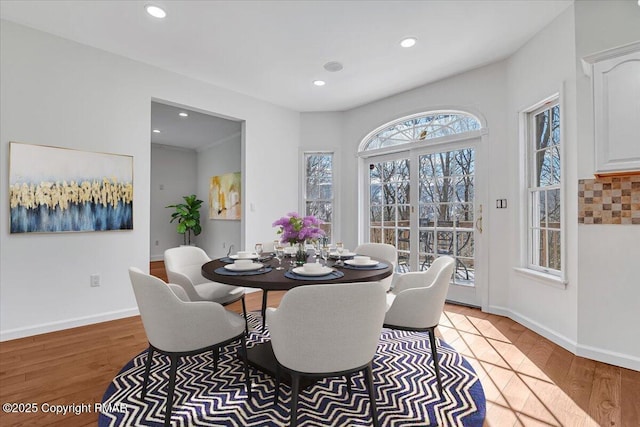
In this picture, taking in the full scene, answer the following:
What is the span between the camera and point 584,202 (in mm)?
2434

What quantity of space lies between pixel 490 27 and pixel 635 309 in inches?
100

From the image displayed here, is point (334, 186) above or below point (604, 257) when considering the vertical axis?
above

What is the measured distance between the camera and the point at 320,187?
5039 mm

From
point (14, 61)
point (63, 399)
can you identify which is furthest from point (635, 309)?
point (14, 61)

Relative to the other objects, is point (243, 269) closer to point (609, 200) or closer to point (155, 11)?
point (155, 11)

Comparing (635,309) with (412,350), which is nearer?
(635,309)

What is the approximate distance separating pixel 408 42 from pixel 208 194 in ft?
18.5

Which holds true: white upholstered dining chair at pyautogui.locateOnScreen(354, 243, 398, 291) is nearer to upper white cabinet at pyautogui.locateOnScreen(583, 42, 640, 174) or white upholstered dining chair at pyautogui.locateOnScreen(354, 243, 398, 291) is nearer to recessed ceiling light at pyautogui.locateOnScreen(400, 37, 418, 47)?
upper white cabinet at pyautogui.locateOnScreen(583, 42, 640, 174)

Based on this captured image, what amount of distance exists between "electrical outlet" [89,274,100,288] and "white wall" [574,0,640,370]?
442 centimetres

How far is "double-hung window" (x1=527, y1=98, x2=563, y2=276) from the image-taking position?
284 cm

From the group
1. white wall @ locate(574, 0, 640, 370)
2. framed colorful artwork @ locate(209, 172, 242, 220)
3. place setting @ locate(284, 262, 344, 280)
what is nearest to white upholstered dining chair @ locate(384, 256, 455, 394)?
place setting @ locate(284, 262, 344, 280)

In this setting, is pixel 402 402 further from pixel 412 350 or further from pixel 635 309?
pixel 635 309

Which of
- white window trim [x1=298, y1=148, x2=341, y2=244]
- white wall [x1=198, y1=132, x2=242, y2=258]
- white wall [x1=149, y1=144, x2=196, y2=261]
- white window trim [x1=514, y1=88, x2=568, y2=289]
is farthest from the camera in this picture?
white wall [x1=149, y1=144, x2=196, y2=261]

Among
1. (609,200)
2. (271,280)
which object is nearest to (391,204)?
(609,200)
